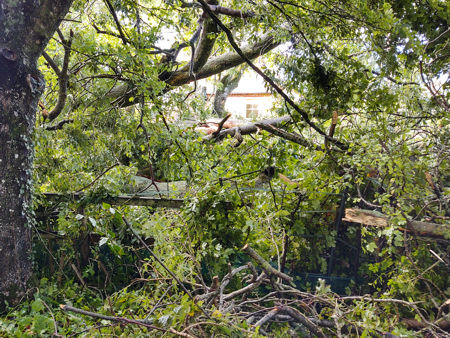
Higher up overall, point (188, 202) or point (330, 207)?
point (188, 202)

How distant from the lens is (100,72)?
4.48 m

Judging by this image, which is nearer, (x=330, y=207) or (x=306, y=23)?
(x=306, y=23)

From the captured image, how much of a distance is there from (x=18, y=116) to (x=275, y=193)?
261 centimetres

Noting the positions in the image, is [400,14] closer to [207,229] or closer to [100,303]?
[207,229]

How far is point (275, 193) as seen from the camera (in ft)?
12.0

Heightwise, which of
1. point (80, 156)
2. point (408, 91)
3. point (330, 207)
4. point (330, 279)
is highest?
point (408, 91)

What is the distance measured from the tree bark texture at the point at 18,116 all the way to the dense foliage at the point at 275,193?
0.23 meters

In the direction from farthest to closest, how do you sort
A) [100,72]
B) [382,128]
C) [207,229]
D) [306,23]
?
[100,72], [382,128], [207,229], [306,23]

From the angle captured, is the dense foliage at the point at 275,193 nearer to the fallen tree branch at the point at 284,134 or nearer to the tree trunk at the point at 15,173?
the fallen tree branch at the point at 284,134

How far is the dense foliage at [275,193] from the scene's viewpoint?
98.0 inches

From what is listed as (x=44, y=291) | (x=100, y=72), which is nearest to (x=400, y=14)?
(x=100, y=72)

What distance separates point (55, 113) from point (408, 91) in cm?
435

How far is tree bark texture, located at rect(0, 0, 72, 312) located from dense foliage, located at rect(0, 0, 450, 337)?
0.77 feet

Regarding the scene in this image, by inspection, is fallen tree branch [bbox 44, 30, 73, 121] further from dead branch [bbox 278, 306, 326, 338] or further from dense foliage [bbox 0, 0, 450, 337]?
dead branch [bbox 278, 306, 326, 338]
